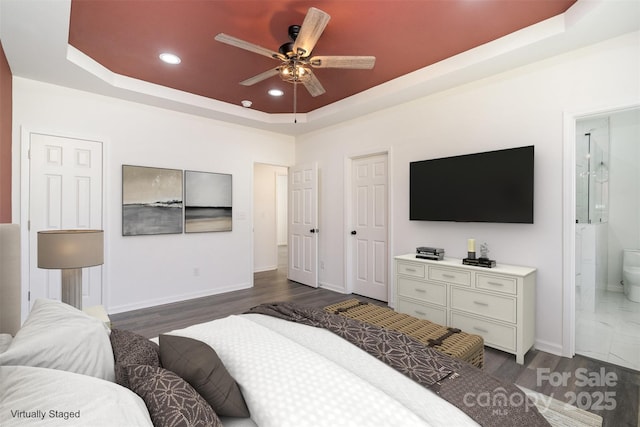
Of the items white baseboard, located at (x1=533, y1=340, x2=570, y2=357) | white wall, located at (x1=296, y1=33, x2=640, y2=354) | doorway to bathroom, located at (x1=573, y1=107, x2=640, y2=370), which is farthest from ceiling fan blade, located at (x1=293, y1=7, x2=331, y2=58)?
white baseboard, located at (x1=533, y1=340, x2=570, y2=357)

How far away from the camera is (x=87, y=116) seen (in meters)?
3.59

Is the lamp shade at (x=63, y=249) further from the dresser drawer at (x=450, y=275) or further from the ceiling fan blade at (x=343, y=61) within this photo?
the dresser drawer at (x=450, y=275)

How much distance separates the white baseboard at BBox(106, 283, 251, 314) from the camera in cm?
377

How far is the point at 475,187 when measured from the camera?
125 inches

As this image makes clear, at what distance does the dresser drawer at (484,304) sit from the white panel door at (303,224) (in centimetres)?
253

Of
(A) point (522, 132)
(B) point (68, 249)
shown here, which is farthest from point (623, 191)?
(B) point (68, 249)

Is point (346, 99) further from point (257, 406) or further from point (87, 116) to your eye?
point (257, 406)

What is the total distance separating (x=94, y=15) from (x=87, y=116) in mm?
1627

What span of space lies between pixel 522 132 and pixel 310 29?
2239 mm

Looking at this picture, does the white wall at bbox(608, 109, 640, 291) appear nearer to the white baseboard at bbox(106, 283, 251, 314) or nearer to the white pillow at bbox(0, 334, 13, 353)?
the white baseboard at bbox(106, 283, 251, 314)

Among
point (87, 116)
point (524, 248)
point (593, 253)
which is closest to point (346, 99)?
point (524, 248)

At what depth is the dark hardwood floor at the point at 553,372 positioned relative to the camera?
6.66 ft

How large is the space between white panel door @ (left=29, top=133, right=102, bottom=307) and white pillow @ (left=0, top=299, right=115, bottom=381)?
8.54 ft

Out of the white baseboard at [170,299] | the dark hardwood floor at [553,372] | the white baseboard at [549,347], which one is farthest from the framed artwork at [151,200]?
the white baseboard at [549,347]
